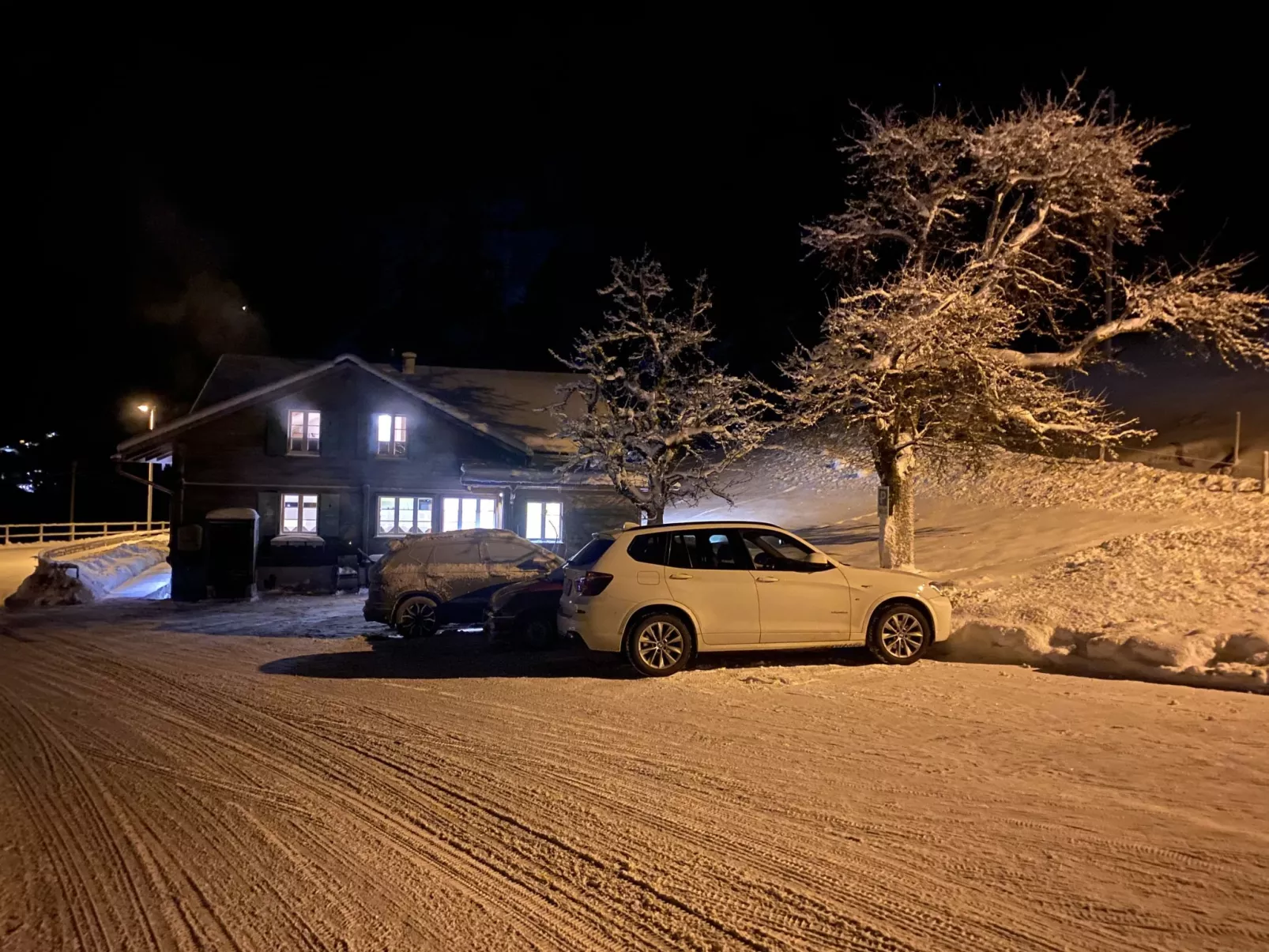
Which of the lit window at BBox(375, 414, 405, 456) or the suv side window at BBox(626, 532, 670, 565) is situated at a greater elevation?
the lit window at BBox(375, 414, 405, 456)

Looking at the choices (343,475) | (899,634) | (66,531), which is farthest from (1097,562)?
(66,531)

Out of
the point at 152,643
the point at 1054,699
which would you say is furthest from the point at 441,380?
the point at 1054,699

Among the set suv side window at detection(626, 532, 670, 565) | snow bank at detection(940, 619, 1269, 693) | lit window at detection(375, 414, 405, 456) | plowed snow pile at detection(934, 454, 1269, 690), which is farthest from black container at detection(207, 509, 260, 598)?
snow bank at detection(940, 619, 1269, 693)

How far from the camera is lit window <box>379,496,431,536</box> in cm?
2350

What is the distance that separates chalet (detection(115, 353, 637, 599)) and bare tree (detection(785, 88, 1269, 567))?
9.67 meters

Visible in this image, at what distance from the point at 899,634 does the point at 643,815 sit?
5.81 meters

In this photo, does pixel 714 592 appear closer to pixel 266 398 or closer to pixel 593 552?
pixel 593 552

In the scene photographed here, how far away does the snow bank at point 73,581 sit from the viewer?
20.0m

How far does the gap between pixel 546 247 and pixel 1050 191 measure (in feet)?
237

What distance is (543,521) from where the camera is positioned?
24.3 meters

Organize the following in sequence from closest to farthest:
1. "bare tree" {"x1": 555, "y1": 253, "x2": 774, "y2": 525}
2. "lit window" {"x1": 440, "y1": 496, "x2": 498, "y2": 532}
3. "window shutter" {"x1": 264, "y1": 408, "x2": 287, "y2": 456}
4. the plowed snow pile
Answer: the plowed snow pile
"bare tree" {"x1": 555, "y1": 253, "x2": 774, "y2": 525}
"window shutter" {"x1": 264, "y1": 408, "x2": 287, "y2": 456}
"lit window" {"x1": 440, "y1": 496, "x2": 498, "y2": 532}

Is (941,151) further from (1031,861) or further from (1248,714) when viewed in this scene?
(1031,861)

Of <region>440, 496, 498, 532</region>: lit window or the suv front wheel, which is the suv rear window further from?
<region>440, 496, 498, 532</region>: lit window

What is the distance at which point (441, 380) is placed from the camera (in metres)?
27.5
